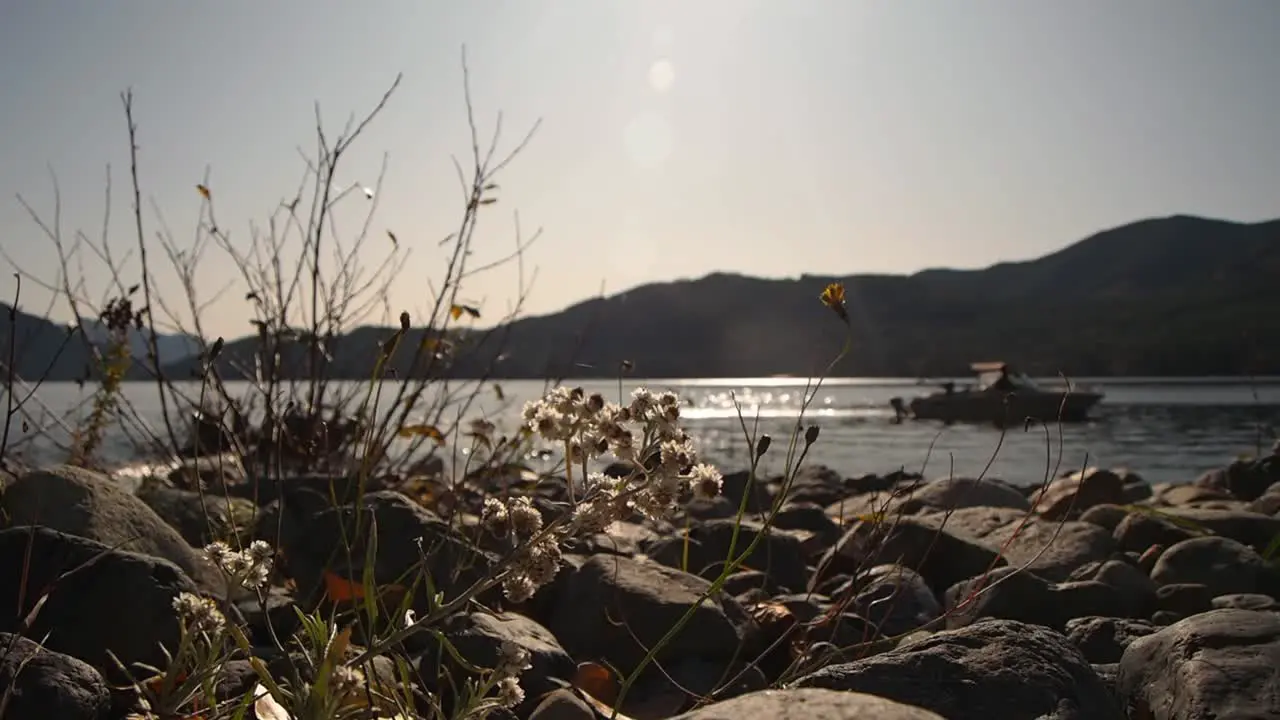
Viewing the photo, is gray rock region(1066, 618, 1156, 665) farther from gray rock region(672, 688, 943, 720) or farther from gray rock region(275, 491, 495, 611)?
gray rock region(275, 491, 495, 611)

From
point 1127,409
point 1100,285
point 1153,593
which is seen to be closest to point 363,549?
point 1153,593

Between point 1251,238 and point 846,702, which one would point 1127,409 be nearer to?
point 846,702

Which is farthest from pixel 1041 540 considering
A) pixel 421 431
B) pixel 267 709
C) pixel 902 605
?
pixel 267 709

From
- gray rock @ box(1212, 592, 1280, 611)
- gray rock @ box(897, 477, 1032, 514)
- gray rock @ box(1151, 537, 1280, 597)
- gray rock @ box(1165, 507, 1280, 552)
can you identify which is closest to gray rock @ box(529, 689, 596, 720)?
gray rock @ box(1212, 592, 1280, 611)

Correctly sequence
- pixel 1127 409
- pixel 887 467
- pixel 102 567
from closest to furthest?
pixel 102 567
pixel 887 467
pixel 1127 409

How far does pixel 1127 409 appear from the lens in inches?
1569

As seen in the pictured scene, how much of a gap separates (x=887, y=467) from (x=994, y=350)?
282ft

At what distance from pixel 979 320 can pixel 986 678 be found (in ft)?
404

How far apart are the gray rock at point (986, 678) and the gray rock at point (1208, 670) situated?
311 mm

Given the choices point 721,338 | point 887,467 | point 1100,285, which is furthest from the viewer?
point 1100,285

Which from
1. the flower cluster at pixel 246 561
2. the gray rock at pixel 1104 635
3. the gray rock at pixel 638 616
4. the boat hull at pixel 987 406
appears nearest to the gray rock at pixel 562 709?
the gray rock at pixel 638 616

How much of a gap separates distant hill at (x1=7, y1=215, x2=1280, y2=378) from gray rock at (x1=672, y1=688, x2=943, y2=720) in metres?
72.1

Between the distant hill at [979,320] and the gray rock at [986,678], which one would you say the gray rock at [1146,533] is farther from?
the distant hill at [979,320]

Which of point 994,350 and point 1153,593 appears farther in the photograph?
point 994,350
